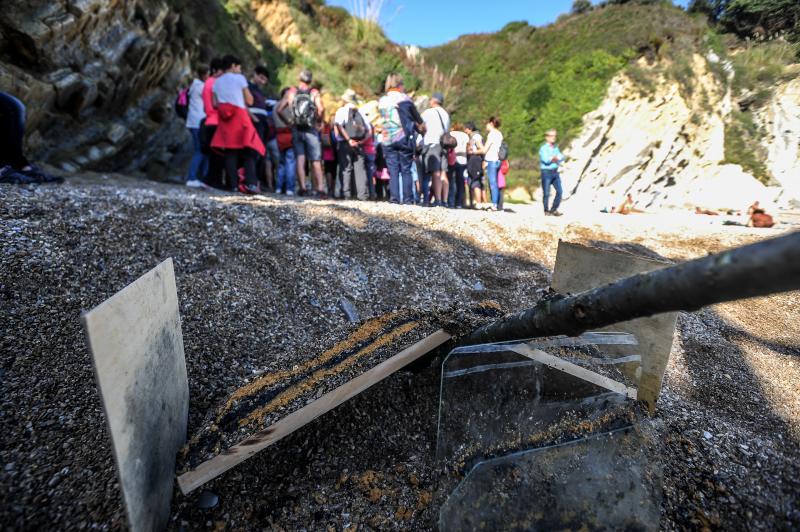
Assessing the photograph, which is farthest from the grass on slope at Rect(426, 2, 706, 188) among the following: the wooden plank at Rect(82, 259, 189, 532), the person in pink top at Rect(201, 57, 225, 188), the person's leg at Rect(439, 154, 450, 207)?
the wooden plank at Rect(82, 259, 189, 532)

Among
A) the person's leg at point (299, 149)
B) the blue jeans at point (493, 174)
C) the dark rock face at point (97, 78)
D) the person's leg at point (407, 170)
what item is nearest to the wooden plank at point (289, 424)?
the person's leg at point (407, 170)

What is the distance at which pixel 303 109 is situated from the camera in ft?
18.1

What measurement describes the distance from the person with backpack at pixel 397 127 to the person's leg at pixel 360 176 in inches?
26.3

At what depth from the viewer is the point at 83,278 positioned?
233 centimetres

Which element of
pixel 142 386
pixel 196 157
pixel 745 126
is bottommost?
pixel 142 386

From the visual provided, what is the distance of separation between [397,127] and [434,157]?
0.87 meters

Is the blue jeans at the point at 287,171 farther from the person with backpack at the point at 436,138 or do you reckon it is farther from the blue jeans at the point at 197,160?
the person with backpack at the point at 436,138

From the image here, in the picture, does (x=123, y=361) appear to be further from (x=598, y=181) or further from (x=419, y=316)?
(x=598, y=181)

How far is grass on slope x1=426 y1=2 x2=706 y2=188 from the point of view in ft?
48.9

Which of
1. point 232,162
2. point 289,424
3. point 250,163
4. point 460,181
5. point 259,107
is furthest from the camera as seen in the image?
point 460,181

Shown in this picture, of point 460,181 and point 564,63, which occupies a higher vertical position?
point 564,63

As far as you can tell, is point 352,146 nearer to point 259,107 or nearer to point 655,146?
point 259,107

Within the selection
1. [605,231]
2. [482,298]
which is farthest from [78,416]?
[605,231]

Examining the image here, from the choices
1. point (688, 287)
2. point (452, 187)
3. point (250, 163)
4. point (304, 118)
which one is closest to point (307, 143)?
point (304, 118)
